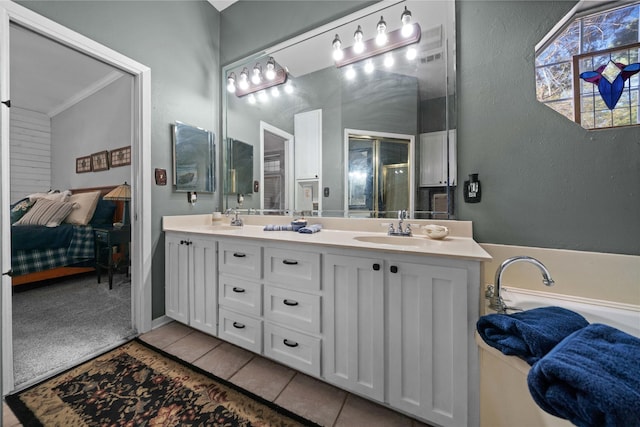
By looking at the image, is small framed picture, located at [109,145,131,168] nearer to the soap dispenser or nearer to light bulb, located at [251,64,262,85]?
light bulb, located at [251,64,262,85]

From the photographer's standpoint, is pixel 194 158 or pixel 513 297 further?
pixel 194 158

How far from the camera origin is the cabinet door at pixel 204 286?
1.60 m

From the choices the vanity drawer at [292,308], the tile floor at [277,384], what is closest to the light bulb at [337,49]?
the vanity drawer at [292,308]

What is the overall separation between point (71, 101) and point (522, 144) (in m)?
6.03

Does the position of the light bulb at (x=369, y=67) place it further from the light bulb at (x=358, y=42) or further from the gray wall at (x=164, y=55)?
the gray wall at (x=164, y=55)

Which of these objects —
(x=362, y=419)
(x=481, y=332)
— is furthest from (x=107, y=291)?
(x=481, y=332)

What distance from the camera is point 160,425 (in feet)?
3.48

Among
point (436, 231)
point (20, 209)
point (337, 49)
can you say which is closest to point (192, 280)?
point (436, 231)

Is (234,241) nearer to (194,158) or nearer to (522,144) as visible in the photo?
(194,158)

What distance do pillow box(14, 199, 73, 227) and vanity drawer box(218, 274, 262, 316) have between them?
2.98 meters

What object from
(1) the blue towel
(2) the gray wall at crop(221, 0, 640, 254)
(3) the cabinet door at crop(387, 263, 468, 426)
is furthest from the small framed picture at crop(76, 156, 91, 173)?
(1) the blue towel

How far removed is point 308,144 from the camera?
1917 millimetres

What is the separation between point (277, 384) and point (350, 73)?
2.15 m

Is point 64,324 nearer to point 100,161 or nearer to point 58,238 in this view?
point 58,238
